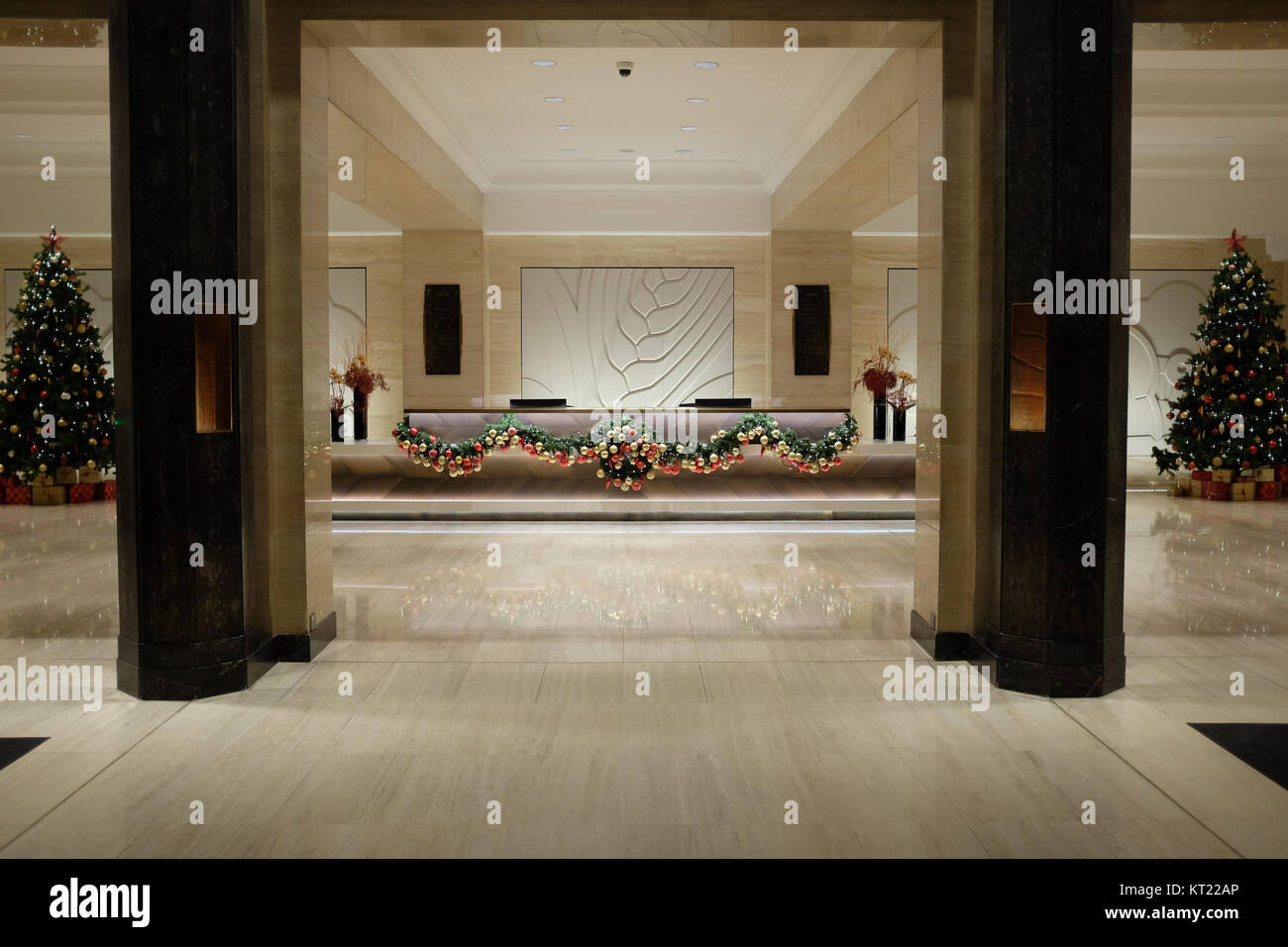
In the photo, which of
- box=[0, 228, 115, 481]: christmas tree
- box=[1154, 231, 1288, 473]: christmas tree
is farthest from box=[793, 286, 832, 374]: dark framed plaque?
box=[0, 228, 115, 481]: christmas tree

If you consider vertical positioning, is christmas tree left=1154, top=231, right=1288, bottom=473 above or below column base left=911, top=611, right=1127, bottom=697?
above

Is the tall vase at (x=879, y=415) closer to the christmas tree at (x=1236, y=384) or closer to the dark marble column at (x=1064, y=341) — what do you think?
the christmas tree at (x=1236, y=384)

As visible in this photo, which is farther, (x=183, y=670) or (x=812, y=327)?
(x=812, y=327)

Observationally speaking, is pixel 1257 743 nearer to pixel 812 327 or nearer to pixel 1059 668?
pixel 1059 668

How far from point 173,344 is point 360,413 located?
7.49 metres

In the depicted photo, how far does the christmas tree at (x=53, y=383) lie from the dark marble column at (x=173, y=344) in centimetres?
735

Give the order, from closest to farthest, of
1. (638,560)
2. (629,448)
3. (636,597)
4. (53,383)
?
(636,597)
(638,560)
(629,448)
(53,383)

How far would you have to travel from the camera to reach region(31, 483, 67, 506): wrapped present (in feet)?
37.0

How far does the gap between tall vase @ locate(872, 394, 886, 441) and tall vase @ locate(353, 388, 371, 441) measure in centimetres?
545

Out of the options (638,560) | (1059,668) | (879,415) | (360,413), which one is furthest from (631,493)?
(1059,668)

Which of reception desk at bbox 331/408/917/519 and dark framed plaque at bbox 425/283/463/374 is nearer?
reception desk at bbox 331/408/917/519

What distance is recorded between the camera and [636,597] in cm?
698

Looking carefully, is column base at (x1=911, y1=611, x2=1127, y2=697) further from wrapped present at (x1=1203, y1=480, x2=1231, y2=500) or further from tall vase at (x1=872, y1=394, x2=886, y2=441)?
wrapped present at (x1=1203, y1=480, x2=1231, y2=500)
